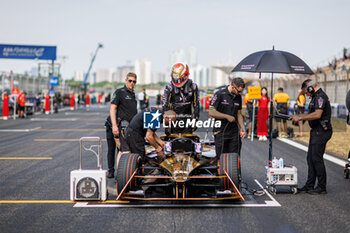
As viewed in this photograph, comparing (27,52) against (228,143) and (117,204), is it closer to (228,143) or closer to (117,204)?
(228,143)

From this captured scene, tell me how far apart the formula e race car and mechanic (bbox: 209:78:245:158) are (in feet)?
0.96

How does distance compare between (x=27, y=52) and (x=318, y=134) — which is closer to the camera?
(x=318, y=134)

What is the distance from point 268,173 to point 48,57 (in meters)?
37.5

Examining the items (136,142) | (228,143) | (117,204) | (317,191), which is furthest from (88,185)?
(317,191)

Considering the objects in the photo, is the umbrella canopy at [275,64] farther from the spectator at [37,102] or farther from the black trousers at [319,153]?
the spectator at [37,102]

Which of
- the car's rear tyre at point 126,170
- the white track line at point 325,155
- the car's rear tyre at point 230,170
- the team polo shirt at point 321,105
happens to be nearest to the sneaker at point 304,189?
the team polo shirt at point 321,105

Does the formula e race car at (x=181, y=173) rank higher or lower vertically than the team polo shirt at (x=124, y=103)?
lower

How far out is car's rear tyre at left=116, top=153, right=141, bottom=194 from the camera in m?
6.34

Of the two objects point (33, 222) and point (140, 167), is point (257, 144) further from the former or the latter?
point (33, 222)

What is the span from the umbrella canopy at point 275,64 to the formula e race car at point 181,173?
1.60 metres

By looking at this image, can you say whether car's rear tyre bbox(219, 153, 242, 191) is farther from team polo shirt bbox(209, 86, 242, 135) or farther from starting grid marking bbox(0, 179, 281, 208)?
team polo shirt bbox(209, 86, 242, 135)

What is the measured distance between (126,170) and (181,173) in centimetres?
93

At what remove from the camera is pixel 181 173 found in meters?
5.97

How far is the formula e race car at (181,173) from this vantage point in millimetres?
6094
